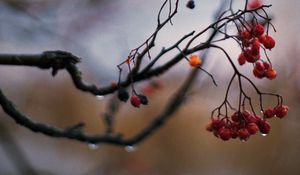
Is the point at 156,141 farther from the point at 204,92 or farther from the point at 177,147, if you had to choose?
the point at 204,92

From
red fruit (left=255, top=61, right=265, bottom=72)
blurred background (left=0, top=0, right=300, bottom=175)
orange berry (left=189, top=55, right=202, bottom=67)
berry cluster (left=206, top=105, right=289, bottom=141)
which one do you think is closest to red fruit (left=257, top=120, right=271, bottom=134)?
berry cluster (left=206, top=105, right=289, bottom=141)

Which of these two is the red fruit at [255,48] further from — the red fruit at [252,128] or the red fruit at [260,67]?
the red fruit at [252,128]

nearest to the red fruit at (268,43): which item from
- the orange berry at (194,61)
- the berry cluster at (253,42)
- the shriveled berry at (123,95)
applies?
the berry cluster at (253,42)

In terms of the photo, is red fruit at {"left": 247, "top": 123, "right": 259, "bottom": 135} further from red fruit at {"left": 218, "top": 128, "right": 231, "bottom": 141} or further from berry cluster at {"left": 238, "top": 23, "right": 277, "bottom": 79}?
berry cluster at {"left": 238, "top": 23, "right": 277, "bottom": 79}

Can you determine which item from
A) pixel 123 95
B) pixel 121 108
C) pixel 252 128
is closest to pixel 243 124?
pixel 252 128

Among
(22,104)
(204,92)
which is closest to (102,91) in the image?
(204,92)
